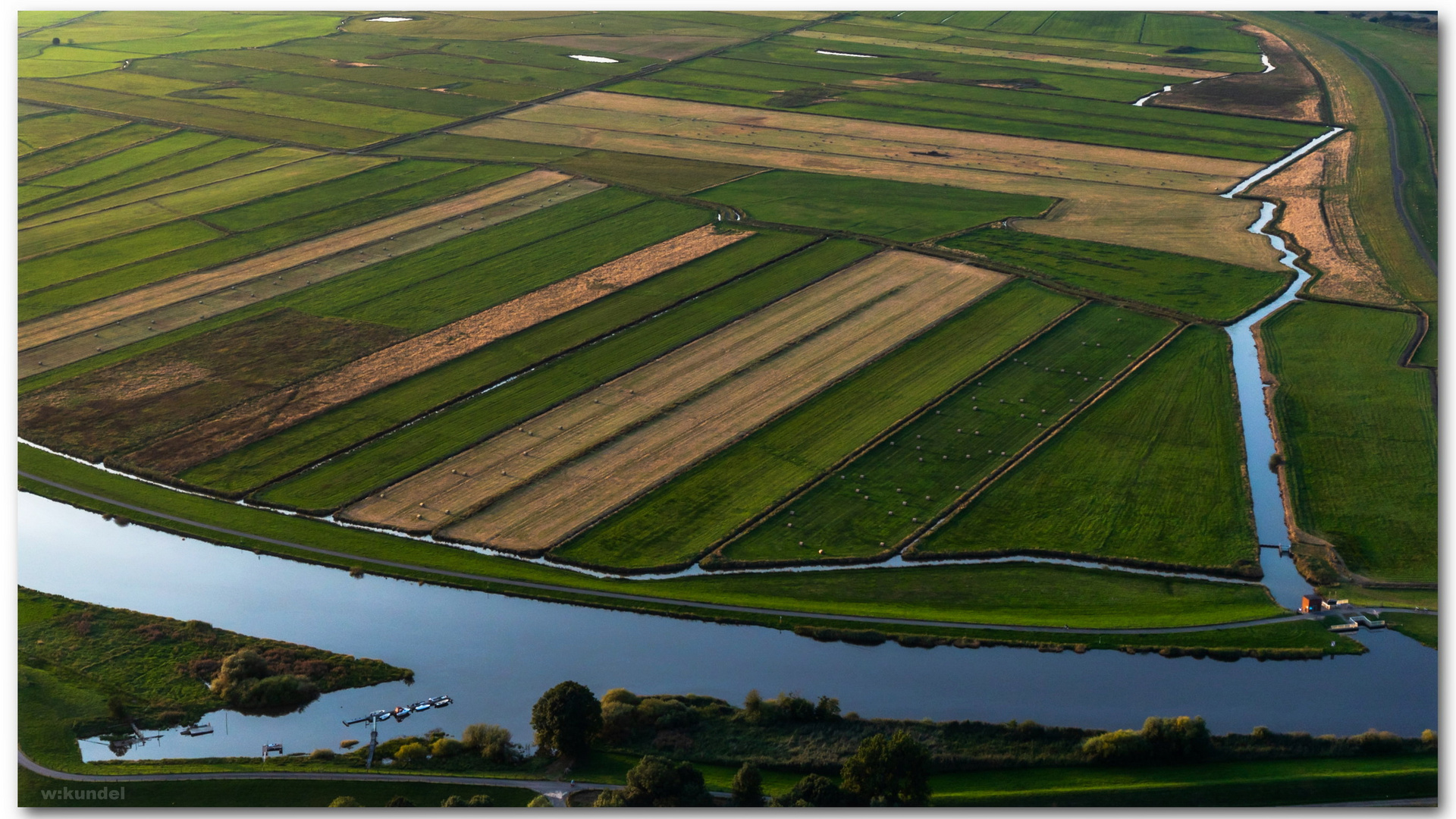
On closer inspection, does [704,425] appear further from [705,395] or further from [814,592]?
[814,592]

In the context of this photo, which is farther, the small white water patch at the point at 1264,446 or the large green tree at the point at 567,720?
the small white water patch at the point at 1264,446

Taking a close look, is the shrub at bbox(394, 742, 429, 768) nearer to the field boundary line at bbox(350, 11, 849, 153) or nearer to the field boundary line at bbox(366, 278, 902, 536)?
the field boundary line at bbox(366, 278, 902, 536)

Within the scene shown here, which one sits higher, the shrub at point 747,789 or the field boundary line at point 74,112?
the field boundary line at point 74,112

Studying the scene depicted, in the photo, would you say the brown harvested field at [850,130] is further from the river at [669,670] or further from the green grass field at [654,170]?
the river at [669,670]

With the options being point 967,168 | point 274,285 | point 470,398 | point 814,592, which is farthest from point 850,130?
point 814,592

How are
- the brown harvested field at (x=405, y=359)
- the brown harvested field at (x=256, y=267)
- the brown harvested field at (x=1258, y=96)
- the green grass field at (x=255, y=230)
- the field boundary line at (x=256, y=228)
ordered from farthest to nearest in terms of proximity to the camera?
the brown harvested field at (x=1258, y=96) → the field boundary line at (x=256, y=228) → the green grass field at (x=255, y=230) → the brown harvested field at (x=256, y=267) → the brown harvested field at (x=405, y=359)

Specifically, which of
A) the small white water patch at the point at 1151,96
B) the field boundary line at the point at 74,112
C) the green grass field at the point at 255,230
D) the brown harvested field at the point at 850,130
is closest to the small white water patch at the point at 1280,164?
the brown harvested field at the point at 850,130

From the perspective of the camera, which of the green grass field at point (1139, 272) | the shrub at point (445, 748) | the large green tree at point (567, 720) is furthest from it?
the green grass field at point (1139, 272)

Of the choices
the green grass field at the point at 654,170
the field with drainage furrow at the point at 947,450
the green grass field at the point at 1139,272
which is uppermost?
the green grass field at the point at 654,170
